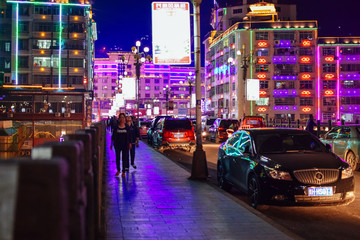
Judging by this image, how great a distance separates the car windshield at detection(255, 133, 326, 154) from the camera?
31.7 ft

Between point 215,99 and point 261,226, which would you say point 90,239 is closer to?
point 261,226

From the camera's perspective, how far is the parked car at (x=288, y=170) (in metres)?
8.27

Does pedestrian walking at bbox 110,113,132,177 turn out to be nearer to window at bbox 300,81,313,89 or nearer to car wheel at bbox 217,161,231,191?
car wheel at bbox 217,161,231,191

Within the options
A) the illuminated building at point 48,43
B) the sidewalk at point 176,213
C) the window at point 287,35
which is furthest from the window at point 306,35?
the sidewalk at point 176,213

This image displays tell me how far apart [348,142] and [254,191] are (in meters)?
8.30

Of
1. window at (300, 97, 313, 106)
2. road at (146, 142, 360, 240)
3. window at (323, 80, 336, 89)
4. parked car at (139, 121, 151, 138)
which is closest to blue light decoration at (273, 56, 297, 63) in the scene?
window at (323, 80, 336, 89)

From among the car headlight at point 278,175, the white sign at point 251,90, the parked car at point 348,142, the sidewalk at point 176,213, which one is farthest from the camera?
the white sign at point 251,90

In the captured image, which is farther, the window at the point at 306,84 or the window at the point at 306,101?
the window at the point at 306,84

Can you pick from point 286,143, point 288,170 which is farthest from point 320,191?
point 286,143

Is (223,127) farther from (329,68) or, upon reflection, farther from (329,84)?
(329,68)

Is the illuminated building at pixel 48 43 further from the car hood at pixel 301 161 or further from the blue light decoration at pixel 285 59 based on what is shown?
the car hood at pixel 301 161

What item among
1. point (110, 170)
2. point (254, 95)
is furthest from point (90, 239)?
point (254, 95)

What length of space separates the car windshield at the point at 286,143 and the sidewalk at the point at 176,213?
1433mm

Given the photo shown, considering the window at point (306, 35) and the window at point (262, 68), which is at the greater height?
the window at point (306, 35)
